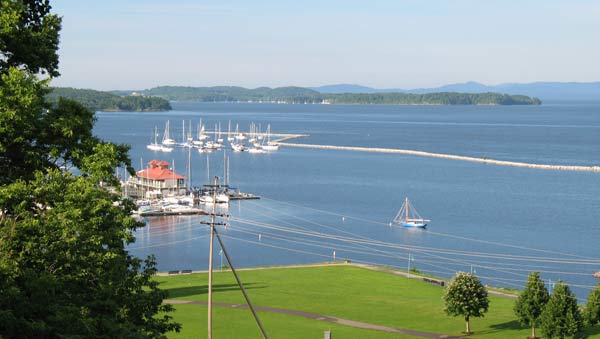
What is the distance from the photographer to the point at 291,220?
7881cm

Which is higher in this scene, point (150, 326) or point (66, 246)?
point (66, 246)

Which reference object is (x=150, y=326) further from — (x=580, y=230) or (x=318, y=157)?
(x=318, y=157)

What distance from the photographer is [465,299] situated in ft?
116

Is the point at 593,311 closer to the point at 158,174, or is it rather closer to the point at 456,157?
the point at 158,174

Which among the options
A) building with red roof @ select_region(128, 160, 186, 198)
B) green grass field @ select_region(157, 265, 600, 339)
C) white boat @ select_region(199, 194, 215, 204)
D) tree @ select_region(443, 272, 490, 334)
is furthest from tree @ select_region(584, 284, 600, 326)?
building with red roof @ select_region(128, 160, 186, 198)

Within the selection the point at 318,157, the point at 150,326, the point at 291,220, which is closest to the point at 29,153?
the point at 150,326

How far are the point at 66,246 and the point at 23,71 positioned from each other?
11.3 feet

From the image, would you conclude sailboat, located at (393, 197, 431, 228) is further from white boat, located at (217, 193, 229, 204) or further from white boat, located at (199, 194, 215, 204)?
white boat, located at (199, 194, 215, 204)

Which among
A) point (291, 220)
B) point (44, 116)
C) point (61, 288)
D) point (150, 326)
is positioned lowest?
point (291, 220)

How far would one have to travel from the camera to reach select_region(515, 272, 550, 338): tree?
33969 mm

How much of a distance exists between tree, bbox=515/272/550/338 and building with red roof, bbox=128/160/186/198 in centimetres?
6281

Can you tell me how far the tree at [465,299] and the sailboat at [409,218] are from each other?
39807mm

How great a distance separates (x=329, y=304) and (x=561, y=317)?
11893 millimetres

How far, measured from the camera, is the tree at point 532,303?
34.0 metres
